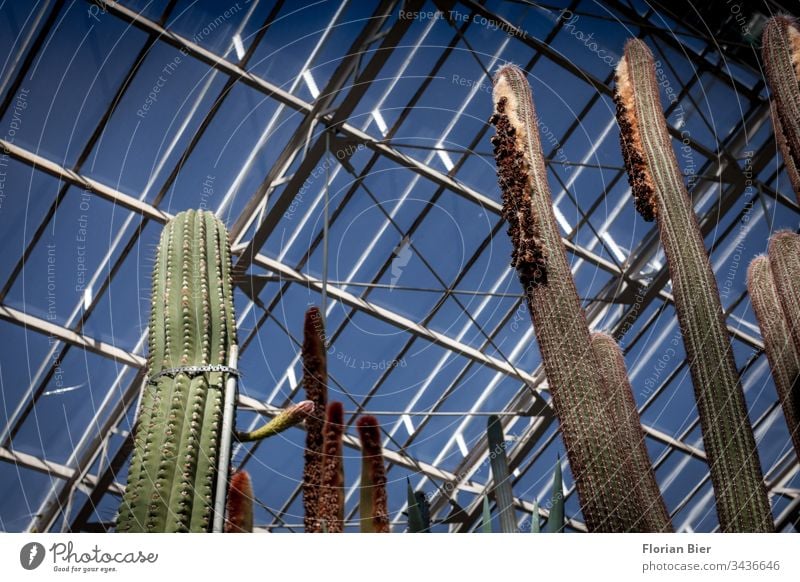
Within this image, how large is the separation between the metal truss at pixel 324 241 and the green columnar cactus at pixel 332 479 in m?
0.73

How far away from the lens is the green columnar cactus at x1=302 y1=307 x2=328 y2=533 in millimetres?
4719

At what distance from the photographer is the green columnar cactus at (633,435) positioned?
13.1 ft

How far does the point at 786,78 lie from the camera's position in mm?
4871

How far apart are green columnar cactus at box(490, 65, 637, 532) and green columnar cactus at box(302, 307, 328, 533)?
1.27 meters

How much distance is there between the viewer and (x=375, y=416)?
18.2 feet

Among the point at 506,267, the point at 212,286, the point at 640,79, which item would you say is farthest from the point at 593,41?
the point at 212,286

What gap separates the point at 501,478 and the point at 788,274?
1.79 meters

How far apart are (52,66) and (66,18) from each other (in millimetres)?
280

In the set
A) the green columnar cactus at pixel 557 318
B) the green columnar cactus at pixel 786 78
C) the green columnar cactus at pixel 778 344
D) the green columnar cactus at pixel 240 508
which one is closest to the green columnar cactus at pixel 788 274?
the green columnar cactus at pixel 778 344

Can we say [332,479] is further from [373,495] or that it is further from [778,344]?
[778,344]

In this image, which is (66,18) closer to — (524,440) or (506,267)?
(506,267)

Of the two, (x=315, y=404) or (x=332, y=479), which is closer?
(x=332, y=479)

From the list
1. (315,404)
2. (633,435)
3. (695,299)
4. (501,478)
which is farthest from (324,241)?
(633,435)
